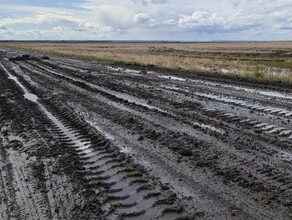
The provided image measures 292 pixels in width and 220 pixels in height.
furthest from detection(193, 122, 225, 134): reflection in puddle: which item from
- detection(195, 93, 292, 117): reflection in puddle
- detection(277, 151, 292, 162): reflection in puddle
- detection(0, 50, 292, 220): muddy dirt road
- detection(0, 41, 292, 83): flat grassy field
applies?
detection(0, 41, 292, 83): flat grassy field

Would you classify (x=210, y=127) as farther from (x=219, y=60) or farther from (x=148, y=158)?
(x=219, y=60)

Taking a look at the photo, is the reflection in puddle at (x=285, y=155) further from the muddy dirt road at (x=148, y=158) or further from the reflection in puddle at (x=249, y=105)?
the reflection in puddle at (x=249, y=105)

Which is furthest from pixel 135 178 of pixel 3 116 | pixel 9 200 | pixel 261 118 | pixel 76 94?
pixel 76 94

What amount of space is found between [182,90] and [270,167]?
1166 cm

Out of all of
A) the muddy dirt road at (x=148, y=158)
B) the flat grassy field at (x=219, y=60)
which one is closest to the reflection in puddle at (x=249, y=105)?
the muddy dirt road at (x=148, y=158)

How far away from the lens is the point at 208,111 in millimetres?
13133

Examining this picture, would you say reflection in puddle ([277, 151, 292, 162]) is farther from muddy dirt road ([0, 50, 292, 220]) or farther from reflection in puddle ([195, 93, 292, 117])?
reflection in puddle ([195, 93, 292, 117])

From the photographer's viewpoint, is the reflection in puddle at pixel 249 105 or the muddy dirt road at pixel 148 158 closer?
the muddy dirt road at pixel 148 158

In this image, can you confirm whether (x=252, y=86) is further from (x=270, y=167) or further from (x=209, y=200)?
(x=209, y=200)

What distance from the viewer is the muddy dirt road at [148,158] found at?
589cm

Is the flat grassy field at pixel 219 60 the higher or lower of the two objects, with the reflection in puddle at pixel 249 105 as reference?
lower

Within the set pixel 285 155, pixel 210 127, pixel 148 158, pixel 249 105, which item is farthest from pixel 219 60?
pixel 148 158

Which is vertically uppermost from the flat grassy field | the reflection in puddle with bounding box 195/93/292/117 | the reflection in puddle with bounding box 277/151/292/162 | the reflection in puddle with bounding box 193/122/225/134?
the reflection in puddle with bounding box 277/151/292/162

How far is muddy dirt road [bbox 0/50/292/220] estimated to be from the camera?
589 cm
